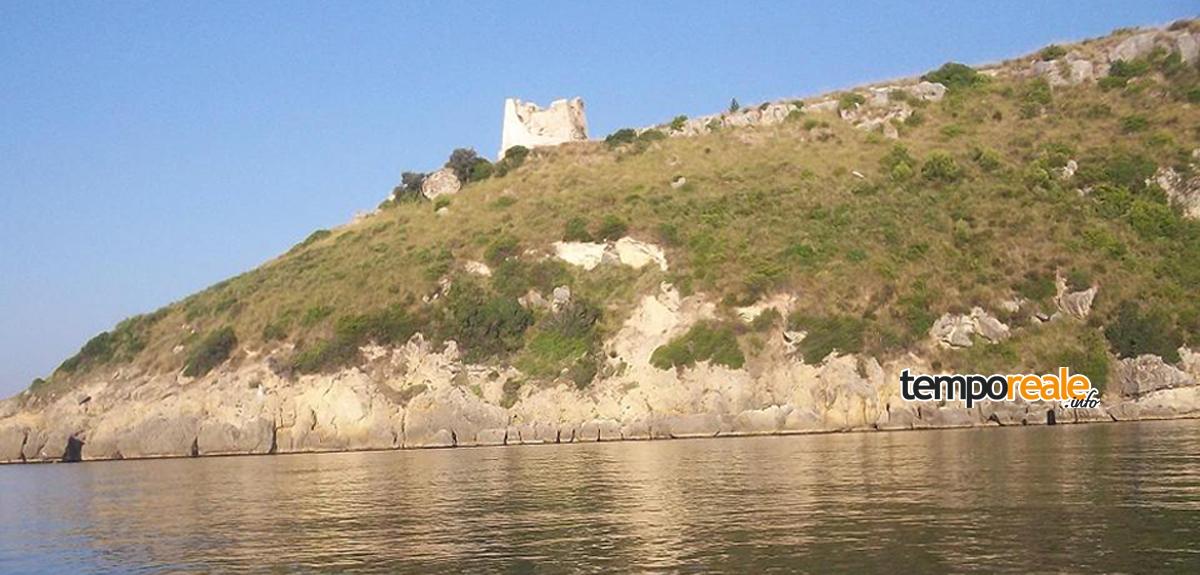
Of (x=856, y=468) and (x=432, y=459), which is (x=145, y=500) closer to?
(x=432, y=459)

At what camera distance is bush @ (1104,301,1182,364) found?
6041cm

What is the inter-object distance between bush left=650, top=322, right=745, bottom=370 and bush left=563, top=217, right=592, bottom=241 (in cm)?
1657

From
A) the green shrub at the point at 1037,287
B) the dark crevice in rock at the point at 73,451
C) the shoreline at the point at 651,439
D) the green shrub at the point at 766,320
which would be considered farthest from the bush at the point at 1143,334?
the dark crevice in rock at the point at 73,451

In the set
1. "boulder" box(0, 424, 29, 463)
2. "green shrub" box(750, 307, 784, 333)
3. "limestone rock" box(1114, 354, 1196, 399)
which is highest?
"green shrub" box(750, 307, 784, 333)

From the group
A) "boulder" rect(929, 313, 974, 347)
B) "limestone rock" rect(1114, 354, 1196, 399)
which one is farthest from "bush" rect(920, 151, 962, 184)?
"limestone rock" rect(1114, 354, 1196, 399)

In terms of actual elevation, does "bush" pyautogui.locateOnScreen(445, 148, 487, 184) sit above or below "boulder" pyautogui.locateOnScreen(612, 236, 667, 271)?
above

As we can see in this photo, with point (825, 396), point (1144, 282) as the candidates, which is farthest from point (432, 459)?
point (1144, 282)

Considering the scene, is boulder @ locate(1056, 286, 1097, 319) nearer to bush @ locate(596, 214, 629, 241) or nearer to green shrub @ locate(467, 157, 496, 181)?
bush @ locate(596, 214, 629, 241)

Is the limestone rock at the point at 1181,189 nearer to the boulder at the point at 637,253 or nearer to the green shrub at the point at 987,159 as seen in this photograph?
the green shrub at the point at 987,159

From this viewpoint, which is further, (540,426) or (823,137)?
(823,137)

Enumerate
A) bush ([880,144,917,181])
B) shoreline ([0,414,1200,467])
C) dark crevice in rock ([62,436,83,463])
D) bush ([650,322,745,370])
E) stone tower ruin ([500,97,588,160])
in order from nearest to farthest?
shoreline ([0,414,1200,467]) < bush ([650,322,745,370]) < dark crevice in rock ([62,436,83,463]) < bush ([880,144,917,181]) < stone tower ruin ([500,97,588,160])

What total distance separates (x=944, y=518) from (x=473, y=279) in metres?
57.6

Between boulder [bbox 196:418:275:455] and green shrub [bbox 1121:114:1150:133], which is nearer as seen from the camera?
boulder [bbox 196:418:275:455]

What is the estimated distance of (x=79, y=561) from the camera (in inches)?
1074
